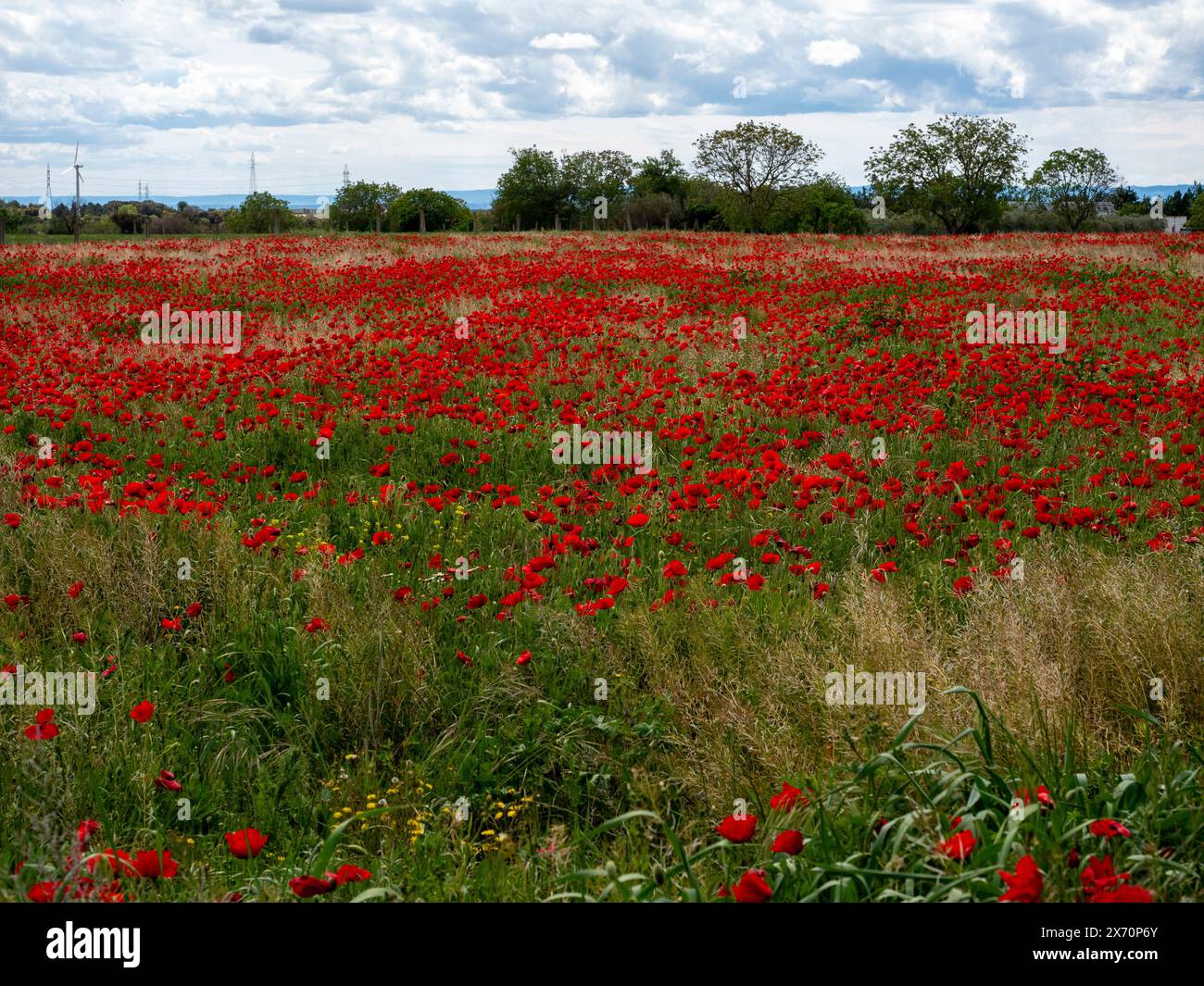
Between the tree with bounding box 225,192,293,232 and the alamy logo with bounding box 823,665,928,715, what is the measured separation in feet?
171

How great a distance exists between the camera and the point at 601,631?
14.1 ft

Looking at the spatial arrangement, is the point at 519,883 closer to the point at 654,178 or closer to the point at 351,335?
the point at 351,335

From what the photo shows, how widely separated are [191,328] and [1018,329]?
33.6ft

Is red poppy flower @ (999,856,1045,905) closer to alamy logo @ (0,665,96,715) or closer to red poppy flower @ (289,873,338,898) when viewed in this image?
red poppy flower @ (289,873,338,898)

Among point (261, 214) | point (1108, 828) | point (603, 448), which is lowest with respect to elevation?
point (1108, 828)

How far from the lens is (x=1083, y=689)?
3668 millimetres

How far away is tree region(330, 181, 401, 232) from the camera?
6250cm

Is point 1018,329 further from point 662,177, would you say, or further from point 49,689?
point 662,177

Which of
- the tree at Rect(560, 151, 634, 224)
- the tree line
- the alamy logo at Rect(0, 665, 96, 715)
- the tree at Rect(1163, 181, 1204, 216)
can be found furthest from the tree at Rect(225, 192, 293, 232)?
the tree at Rect(1163, 181, 1204, 216)

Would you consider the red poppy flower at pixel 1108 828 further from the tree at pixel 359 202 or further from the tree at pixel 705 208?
the tree at pixel 359 202

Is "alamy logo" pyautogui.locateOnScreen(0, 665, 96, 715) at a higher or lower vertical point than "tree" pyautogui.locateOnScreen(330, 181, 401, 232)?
lower

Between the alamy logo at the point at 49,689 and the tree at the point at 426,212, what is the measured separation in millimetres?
55134

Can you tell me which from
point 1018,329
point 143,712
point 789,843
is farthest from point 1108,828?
point 1018,329
